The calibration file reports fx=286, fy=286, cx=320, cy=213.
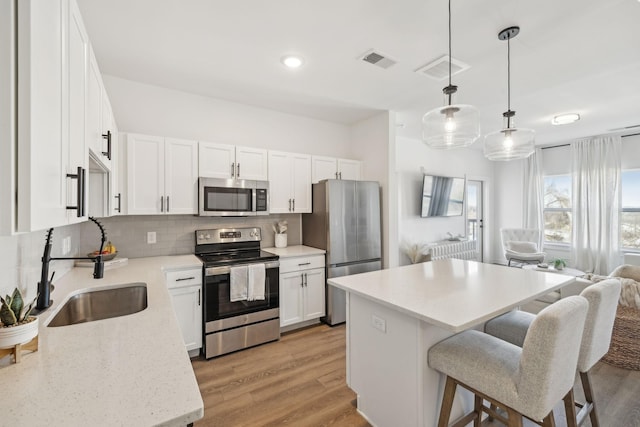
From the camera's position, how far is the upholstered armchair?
5496mm

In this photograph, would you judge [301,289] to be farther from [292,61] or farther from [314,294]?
[292,61]

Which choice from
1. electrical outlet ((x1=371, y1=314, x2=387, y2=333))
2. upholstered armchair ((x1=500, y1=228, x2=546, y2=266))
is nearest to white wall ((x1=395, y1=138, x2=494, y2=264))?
upholstered armchair ((x1=500, y1=228, x2=546, y2=266))

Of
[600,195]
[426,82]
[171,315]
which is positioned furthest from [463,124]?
[600,195]

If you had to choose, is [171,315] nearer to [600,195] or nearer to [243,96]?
[243,96]

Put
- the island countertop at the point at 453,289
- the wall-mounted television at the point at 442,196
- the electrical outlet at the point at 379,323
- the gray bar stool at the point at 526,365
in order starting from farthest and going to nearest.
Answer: the wall-mounted television at the point at 442,196 < the electrical outlet at the point at 379,323 < the island countertop at the point at 453,289 < the gray bar stool at the point at 526,365

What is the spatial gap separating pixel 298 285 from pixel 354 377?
4.71 ft

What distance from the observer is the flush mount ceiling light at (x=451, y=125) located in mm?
1895

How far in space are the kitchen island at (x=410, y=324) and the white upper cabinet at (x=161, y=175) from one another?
188cm

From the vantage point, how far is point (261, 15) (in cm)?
196

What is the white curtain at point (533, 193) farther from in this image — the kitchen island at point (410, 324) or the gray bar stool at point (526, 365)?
the gray bar stool at point (526, 365)

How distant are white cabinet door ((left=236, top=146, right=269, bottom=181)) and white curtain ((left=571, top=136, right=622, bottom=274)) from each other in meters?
6.21

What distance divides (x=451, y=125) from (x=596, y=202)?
558 cm

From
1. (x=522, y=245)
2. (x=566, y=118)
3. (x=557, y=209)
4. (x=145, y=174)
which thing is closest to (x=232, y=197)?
(x=145, y=174)

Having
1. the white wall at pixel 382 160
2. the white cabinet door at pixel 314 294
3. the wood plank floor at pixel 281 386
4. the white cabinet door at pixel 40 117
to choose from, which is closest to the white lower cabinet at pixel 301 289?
the white cabinet door at pixel 314 294
